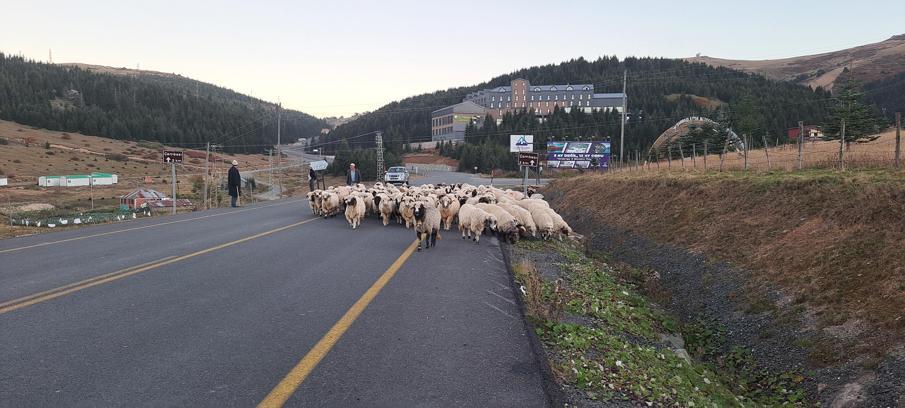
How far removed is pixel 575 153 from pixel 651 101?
283 ft

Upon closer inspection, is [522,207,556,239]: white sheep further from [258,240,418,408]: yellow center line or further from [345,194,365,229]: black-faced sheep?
[258,240,418,408]: yellow center line

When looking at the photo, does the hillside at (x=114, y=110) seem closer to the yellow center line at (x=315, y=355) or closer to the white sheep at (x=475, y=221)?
→ the white sheep at (x=475, y=221)

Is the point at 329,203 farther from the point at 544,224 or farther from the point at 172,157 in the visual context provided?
the point at 172,157

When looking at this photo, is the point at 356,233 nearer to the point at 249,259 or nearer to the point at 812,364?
the point at 249,259

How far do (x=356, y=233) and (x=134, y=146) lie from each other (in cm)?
12953

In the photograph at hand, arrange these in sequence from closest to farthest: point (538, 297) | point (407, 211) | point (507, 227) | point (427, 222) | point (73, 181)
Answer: point (538, 297) < point (427, 222) < point (507, 227) < point (407, 211) < point (73, 181)

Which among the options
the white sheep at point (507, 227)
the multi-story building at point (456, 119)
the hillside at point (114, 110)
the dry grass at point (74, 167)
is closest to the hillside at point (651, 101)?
the multi-story building at point (456, 119)

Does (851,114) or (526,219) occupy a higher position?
(851,114)

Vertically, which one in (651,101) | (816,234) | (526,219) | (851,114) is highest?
(651,101)

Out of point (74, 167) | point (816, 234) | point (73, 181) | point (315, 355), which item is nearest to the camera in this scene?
point (315, 355)

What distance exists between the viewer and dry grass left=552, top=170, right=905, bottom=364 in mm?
6086

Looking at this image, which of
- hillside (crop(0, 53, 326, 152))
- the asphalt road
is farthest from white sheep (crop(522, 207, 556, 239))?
hillside (crop(0, 53, 326, 152))

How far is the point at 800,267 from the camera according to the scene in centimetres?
798

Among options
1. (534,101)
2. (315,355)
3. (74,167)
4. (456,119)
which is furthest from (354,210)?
(534,101)
